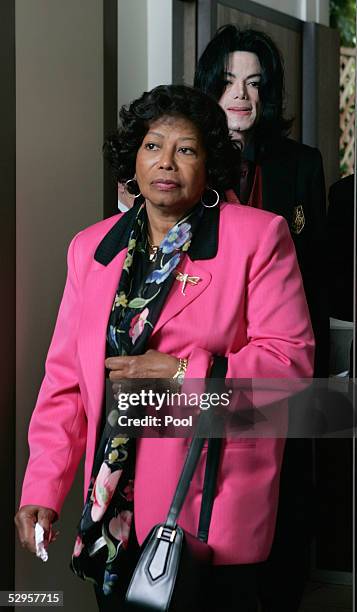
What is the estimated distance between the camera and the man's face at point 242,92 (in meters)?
2.23

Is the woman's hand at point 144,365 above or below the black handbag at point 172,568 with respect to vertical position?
above

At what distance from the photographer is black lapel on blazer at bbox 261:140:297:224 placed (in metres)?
2.22

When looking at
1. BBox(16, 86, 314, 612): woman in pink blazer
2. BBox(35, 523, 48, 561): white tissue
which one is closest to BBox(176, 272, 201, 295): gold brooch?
BBox(16, 86, 314, 612): woman in pink blazer

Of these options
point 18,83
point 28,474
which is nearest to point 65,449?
point 28,474

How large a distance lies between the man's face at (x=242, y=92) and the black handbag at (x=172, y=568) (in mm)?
928

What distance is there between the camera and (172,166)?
175 cm

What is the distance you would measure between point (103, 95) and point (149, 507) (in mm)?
1122

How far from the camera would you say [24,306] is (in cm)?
225

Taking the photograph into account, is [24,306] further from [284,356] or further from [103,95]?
[284,356]

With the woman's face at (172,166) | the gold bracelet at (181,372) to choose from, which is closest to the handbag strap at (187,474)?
the gold bracelet at (181,372)

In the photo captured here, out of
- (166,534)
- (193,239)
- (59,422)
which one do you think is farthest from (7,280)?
(166,534)

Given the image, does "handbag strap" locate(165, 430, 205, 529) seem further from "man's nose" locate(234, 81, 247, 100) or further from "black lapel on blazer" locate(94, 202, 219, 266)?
"man's nose" locate(234, 81, 247, 100)

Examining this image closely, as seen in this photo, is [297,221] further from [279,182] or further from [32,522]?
[32,522]

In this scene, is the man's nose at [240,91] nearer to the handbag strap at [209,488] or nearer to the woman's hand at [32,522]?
the handbag strap at [209,488]
